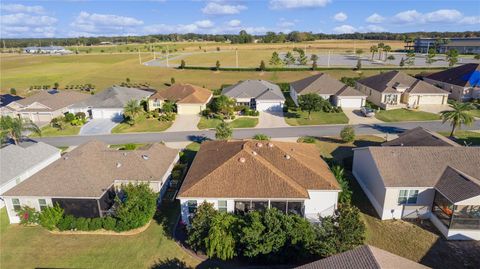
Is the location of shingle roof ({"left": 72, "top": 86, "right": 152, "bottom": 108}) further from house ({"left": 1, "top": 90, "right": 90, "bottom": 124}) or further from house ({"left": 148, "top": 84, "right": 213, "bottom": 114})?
house ({"left": 148, "top": 84, "right": 213, "bottom": 114})

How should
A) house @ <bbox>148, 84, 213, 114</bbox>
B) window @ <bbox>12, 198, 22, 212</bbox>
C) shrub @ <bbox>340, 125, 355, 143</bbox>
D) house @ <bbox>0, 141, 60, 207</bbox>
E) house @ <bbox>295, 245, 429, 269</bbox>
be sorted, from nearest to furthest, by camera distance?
house @ <bbox>295, 245, 429, 269</bbox>
window @ <bbox>12, 198, 22, 212</bbox>
house @ <bbox>0, 141, 60, 207</bbox>
shrub @ <bbox>340, 125, 355, 143</bbox>
house @ <bbox>148, 84, 213, 114</bbox>

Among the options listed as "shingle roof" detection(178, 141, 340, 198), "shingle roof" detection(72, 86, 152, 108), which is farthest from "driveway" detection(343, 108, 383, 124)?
"shingle roof" detection(72, 86, 152, 108)

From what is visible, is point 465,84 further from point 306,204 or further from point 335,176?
point 306,204

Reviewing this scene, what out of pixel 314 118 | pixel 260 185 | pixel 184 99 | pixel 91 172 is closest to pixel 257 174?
pixel 260 185

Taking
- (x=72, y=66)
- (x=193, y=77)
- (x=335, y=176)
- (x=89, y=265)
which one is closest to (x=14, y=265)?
(x=89, y=265)

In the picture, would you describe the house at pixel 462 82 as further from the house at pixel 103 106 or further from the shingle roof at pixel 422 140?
the house at pixel 103 106
